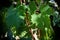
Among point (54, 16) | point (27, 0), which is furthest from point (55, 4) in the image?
point (27, 0)

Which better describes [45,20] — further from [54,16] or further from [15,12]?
[54,16]

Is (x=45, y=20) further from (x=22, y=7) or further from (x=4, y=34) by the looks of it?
(x=4, y=34)

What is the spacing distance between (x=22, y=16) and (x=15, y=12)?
0.16 ft

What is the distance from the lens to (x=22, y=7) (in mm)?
1298

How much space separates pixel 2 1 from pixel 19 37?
416mm

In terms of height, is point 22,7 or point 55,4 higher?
point 22,7

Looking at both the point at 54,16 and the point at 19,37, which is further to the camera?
the point at 54,16

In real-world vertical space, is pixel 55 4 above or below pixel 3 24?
above

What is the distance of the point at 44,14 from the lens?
1.31m

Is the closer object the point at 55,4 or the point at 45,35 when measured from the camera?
the point at 45,35

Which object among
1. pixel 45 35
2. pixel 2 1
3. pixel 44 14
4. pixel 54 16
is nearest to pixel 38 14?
pixel 44 14

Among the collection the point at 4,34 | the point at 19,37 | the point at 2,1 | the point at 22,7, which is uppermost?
the point at 22,7

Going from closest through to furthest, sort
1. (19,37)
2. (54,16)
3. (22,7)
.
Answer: (22,7), (19,37), (54,16)

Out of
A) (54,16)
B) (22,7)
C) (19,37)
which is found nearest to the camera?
(22,7)
